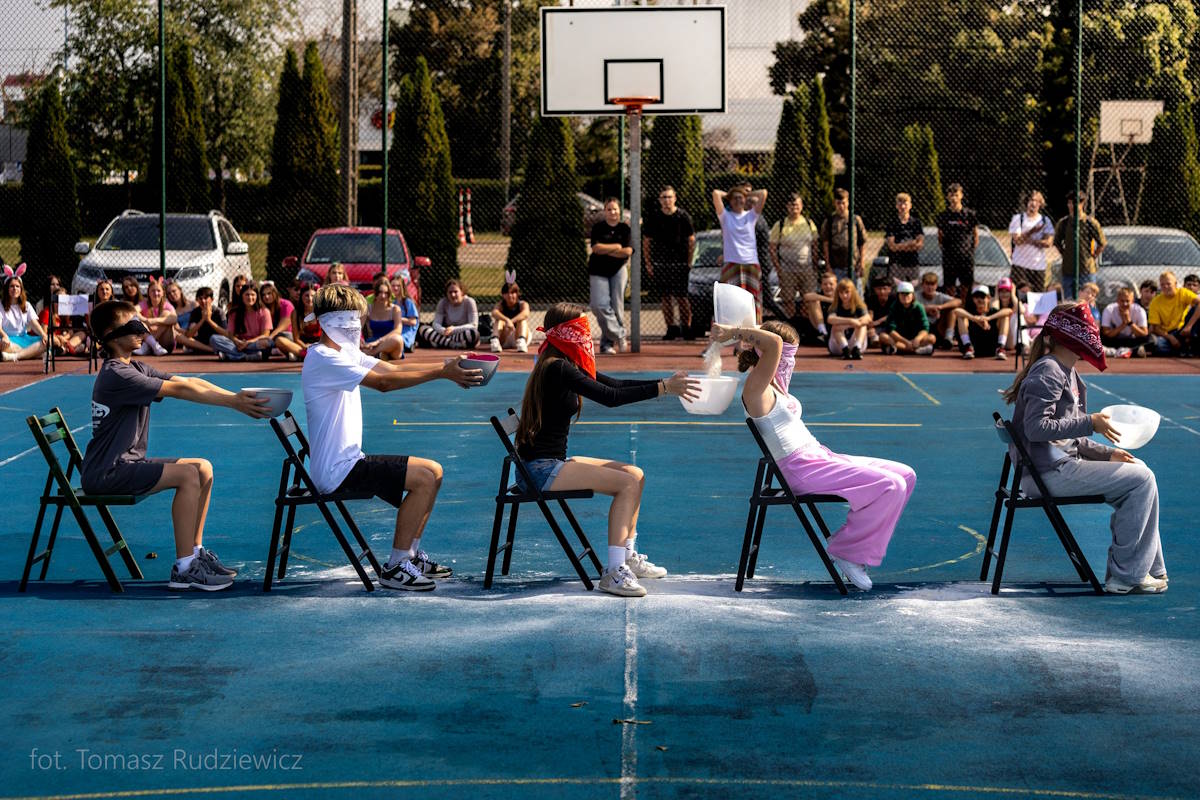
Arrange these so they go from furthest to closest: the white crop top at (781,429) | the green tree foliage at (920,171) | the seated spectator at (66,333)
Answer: the green tree foliage at (920,171), the seated spectator at (66,333), the white crop top at (781,429)

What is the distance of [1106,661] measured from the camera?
6.54 metres

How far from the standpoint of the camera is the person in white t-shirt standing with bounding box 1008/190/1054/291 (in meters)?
20.8

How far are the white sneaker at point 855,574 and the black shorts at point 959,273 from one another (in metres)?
13.7

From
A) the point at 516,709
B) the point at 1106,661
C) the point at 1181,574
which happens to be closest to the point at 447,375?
the point at 516,709

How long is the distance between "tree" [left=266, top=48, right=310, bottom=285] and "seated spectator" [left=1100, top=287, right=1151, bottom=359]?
542 inches

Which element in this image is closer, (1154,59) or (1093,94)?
(1154,59)

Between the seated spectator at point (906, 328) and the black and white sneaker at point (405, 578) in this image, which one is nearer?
the black and white sneaker at point (405, 578)

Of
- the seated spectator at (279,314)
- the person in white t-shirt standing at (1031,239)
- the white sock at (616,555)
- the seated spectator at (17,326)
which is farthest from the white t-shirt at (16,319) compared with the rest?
the white sock at (616,555)

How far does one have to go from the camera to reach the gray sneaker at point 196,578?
775 cm

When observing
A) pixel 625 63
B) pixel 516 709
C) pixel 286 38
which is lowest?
pixel 516 709

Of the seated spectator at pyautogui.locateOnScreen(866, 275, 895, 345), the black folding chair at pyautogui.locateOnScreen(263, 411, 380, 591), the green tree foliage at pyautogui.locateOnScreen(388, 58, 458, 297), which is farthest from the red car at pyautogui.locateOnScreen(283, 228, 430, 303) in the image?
the black folding chair at pyautogui.locateOnScreen(263, 411, 380, 591)

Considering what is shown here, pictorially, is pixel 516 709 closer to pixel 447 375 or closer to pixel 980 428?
pixel 447 375

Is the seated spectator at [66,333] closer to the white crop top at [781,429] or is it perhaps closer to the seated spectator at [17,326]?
the seated spectator at [17,326]

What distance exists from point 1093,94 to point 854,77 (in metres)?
16.1
